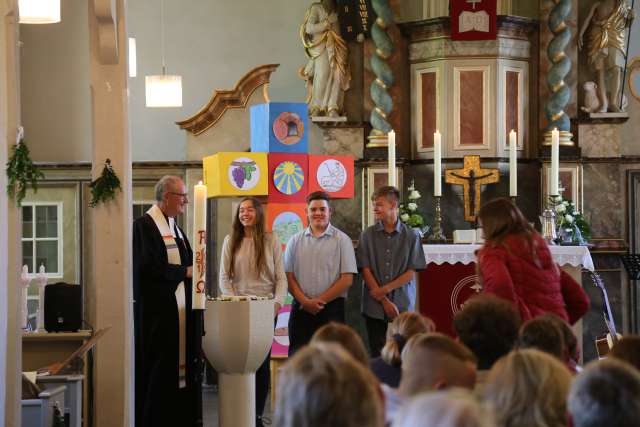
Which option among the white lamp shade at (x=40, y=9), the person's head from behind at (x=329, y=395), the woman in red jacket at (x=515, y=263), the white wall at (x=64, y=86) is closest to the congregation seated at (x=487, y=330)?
the woman in red jacket at (x=515, y=263)

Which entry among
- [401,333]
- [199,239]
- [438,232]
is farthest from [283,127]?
[401,333]

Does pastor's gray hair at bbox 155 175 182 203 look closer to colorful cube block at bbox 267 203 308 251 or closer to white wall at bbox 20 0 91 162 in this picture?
colorful cube block at bbox 267 203 308 251

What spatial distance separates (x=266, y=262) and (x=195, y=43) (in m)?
7.24

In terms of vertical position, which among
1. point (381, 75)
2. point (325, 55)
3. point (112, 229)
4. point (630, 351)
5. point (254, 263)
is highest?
point (325, 55)

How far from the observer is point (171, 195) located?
7242mm

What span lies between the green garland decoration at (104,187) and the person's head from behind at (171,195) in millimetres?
274

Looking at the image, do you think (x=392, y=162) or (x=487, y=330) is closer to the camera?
(x=487, y=330)

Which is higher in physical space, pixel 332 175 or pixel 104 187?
pixel 332 175

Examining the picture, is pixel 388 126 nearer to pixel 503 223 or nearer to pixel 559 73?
pixel 559 73

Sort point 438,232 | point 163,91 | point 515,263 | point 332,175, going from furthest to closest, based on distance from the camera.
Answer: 1. point 163,91
2. point 438,232
3. point 332,175
4. point 515,263

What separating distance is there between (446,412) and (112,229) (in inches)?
207

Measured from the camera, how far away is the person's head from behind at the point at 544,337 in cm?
401

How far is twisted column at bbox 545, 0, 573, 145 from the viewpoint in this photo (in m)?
12.2

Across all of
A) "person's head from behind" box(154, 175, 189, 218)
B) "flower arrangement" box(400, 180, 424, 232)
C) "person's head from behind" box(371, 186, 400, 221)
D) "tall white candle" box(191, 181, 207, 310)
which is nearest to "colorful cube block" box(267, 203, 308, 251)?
"person's head from behind" box(371, 186, 400, 221)
